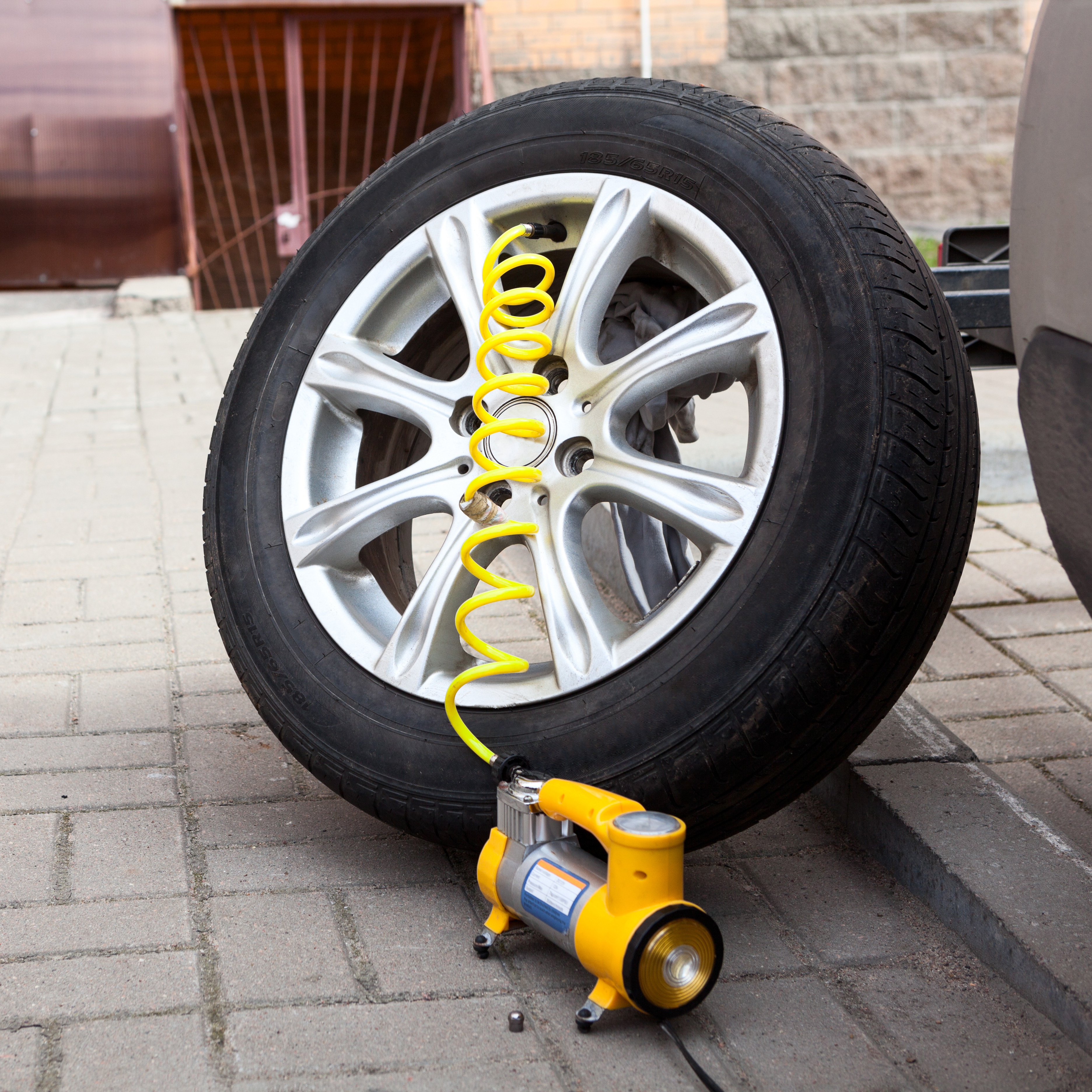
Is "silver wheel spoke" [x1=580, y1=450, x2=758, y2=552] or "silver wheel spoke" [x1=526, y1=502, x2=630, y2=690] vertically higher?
"silver wheel spoke" [x1=580, y1=450, x2=758, y2=552]

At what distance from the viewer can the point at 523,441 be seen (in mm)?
2166

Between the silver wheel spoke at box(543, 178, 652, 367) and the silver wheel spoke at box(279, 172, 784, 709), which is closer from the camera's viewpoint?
the silver wheel spoke at box(279, 172, 784, 709)

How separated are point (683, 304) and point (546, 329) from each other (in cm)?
38

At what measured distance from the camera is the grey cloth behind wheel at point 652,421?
244 cm

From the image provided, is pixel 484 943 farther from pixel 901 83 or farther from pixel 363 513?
pixel 901 83

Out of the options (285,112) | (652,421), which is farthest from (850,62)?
(652,421)

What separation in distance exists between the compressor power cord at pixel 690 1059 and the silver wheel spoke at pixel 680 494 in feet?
2.25

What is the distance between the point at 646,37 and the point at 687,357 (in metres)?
9.11

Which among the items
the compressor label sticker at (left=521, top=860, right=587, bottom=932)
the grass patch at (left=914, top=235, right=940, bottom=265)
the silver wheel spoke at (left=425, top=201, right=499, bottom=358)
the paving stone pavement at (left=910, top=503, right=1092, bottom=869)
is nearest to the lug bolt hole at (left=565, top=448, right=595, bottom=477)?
the silver wheel spoke at (left=425, top=201, right=499, bottom=358)

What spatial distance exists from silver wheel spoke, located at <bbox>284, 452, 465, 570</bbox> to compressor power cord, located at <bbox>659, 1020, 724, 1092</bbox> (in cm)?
95

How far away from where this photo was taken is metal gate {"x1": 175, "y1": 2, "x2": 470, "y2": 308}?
424 inches

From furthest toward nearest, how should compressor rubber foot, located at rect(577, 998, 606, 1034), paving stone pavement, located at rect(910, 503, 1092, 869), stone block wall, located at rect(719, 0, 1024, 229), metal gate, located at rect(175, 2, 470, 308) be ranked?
metal gate, located at rect(175, 2, 470, 308) < stone block wall, located at rect(719, 0, 1024, 229) < paving stone pavement, located at rect(910, 503, 1092, 869) < compressor rubber foot, located at rect(577, 998, 606, 1034)

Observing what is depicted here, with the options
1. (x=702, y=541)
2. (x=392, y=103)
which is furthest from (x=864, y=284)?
(x=392, y=103)

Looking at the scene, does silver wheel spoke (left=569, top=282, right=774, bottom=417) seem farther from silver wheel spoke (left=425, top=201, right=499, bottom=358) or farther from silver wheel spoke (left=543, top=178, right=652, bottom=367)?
silver wheel spoke (left=425, top=201, right=499, bottom=358)
